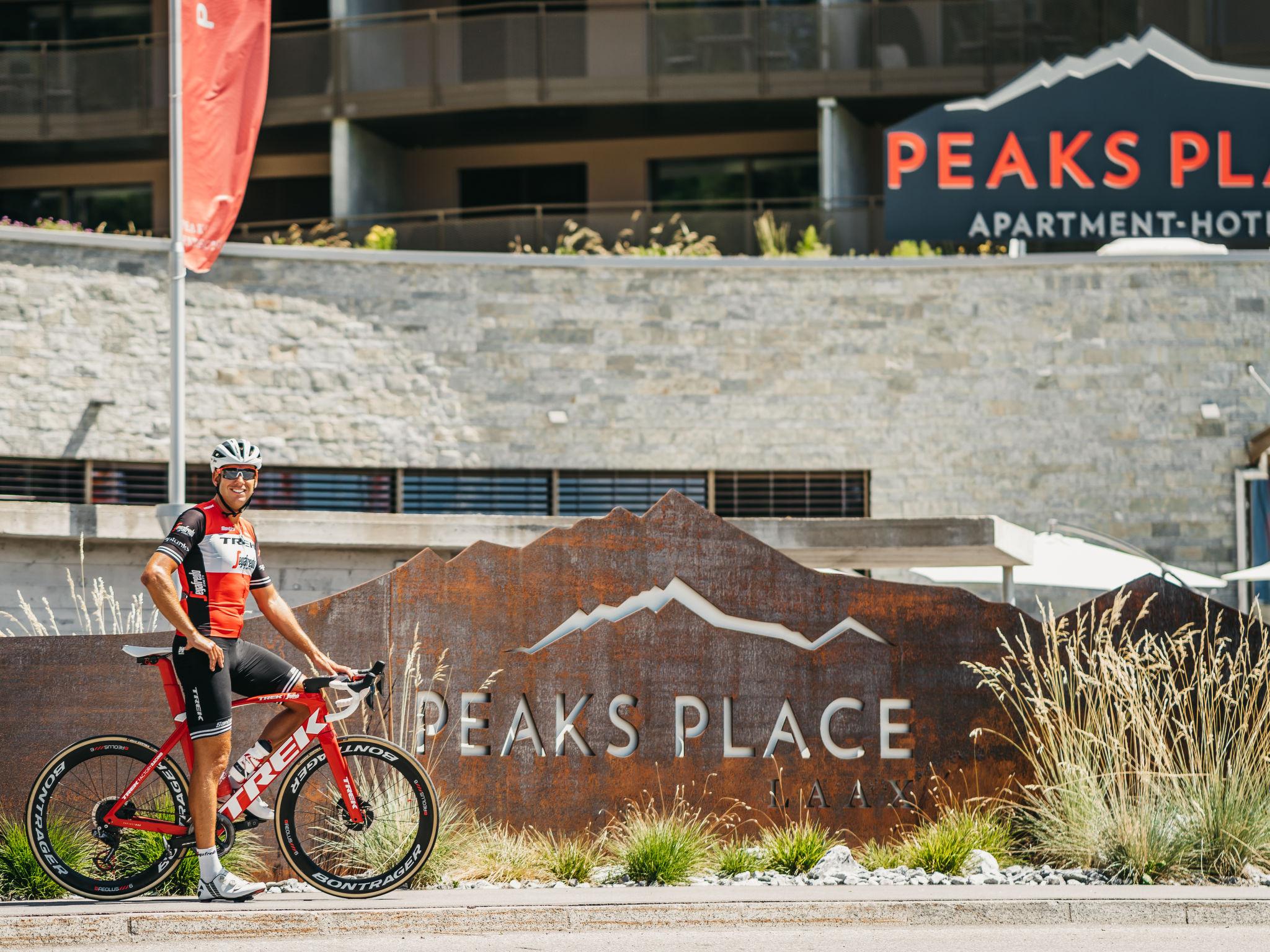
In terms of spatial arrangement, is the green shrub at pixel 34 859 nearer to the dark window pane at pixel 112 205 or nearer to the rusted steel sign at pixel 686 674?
the rusted steel sign at pixel 686 674

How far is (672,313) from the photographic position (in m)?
19.5

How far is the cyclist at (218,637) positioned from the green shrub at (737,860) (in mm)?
2423

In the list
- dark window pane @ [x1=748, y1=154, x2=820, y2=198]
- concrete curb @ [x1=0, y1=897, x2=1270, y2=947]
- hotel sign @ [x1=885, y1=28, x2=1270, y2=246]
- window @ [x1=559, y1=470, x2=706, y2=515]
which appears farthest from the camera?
dark window pane @ [x1=748, y1=154, x2=820, y2=198]

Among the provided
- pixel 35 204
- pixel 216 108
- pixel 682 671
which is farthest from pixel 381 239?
pixel 682 671

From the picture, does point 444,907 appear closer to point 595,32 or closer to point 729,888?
point 729,888

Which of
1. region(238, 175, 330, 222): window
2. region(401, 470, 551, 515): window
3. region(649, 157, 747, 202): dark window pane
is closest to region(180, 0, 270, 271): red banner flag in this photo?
region(401, 470, 551, 515): window

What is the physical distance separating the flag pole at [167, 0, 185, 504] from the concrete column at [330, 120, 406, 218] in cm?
1033

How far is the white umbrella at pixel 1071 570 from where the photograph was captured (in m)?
14.8

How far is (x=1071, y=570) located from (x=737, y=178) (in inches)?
514

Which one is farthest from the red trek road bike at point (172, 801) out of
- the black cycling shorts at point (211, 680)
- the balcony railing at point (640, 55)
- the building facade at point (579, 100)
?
the balcony railing at point (640, 55)

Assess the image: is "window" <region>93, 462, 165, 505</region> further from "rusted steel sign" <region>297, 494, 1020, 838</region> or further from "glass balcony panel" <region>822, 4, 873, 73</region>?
"glass balcony panel" <region>822, 4, 873, 73</region>

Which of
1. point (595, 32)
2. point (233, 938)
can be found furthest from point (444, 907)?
point (595, 32)

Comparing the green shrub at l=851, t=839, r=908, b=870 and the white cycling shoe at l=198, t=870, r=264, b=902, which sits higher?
the white cycling shoe at l=198, t=870, r=264, b=902

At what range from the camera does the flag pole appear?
1484 cm
